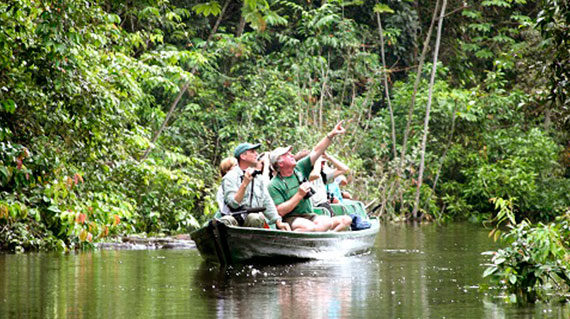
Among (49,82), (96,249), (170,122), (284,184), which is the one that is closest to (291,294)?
(284,184)

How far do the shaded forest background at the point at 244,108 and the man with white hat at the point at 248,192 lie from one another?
8.06ft

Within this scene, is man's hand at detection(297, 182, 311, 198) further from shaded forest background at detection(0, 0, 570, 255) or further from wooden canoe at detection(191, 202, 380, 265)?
shaded forest background at detection(0, 0, 570, 255)

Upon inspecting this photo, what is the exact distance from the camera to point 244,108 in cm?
2498

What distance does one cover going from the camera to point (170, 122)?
2516cm

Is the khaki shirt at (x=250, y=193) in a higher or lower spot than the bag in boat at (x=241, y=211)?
higher

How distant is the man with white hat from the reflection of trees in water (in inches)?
23.2

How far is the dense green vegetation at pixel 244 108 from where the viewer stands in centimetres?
1224

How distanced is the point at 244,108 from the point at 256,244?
14065mm

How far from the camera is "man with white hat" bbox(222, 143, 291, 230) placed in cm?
1130

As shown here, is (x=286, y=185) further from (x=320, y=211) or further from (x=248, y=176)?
(x=320, y=211)

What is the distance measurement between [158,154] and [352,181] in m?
5.21

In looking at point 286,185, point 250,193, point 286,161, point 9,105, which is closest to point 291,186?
point 286,185

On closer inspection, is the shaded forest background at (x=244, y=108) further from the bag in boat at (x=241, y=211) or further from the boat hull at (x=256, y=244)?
the bag in boat at (x=241, y=211)

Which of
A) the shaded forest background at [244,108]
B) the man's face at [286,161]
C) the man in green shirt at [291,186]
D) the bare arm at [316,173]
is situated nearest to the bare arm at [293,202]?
the man in green shirt at [291,186]
